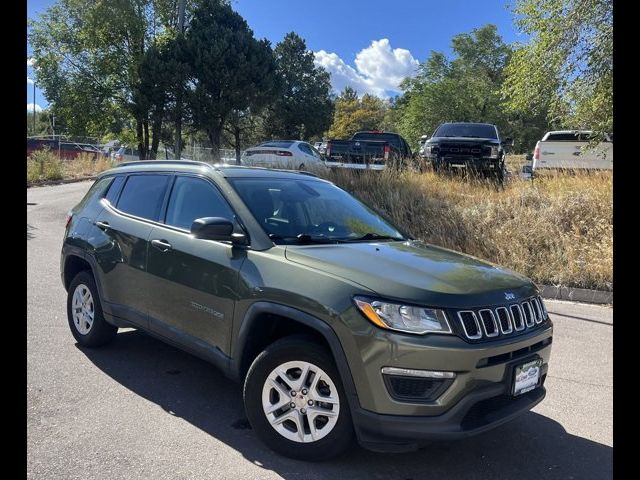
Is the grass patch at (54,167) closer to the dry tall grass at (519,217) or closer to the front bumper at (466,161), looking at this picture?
the dry tall grass at (519,217)

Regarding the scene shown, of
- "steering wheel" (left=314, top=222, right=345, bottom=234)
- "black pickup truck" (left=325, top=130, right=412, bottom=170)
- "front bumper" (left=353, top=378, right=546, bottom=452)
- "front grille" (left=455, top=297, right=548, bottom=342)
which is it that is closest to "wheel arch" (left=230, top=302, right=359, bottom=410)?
"front bumper" (left=353, top=378, right=546, bottom=452)

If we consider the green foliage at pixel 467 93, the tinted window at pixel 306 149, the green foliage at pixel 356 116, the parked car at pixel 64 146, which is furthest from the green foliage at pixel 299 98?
the tinted window at pixel 306 149

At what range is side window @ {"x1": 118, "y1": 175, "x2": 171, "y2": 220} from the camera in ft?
15.0

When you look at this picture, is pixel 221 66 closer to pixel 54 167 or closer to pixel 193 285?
pixel 54 167

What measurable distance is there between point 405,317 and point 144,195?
2863 mm

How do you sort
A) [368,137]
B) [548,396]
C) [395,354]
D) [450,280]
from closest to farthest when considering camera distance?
[395,354]
[450,280]
[548,396]
[368,137]

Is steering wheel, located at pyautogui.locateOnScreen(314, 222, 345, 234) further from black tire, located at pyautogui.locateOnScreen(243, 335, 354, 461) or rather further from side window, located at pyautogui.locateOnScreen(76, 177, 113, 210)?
side window, located at pyautogui.locateOnScreen(76, 177, 113, 210)

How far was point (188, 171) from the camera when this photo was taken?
14.5 feet

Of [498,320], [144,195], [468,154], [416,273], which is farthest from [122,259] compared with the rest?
[468,154]

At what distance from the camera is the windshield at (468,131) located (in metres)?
14.0

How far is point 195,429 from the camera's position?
3615 mm

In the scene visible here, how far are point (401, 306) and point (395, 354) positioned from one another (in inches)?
10.1
